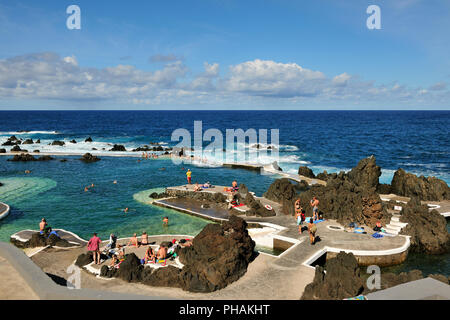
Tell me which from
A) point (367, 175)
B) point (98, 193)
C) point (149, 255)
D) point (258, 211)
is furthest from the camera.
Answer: point (98, 193)

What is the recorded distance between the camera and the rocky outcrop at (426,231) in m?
23.1

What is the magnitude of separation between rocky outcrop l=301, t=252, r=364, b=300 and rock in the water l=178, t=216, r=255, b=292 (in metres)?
4.10

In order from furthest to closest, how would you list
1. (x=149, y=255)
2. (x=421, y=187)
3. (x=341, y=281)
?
(x=421, y=187) → (x=149, y=255) → (x=341, y=281)

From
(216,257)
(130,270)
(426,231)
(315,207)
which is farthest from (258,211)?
(130,270)

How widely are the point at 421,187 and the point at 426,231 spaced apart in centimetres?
1239

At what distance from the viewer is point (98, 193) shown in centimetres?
3816

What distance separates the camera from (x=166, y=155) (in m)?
68.0

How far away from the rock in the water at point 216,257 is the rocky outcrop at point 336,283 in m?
4.10

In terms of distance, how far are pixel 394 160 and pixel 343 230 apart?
52987 millimetres

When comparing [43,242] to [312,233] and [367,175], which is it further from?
[367,175]

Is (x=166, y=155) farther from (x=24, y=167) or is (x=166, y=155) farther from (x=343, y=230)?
(x=343, y=230)

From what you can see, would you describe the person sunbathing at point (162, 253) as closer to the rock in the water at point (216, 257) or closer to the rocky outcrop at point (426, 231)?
the rock in the water at point (216, 257)

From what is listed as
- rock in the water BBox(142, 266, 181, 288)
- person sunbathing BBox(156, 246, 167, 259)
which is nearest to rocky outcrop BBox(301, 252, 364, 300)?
rock in the water BBox(142, 266, 181, 288)
